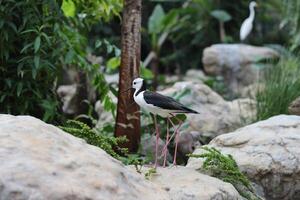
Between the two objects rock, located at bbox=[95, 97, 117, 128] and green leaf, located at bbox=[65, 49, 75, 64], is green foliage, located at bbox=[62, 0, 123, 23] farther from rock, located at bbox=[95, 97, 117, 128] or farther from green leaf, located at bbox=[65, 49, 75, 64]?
rock, located at bbox=[95, 97, 117, 128]

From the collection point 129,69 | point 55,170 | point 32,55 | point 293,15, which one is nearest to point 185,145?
point 129,69

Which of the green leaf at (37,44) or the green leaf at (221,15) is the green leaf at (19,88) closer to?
the green leaf at (37,44)

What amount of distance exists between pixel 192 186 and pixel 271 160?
1.31 metres

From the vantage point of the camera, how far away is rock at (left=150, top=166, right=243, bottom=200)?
4.11m

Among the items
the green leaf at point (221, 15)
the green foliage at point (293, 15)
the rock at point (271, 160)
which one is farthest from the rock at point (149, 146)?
the green leaf at point (221, 15)

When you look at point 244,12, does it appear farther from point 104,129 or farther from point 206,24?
point 104,129

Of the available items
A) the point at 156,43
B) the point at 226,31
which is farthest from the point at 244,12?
the point at 156,43

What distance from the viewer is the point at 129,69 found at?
6262mm

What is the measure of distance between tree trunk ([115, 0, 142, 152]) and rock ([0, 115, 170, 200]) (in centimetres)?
247

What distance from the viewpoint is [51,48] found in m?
6.12

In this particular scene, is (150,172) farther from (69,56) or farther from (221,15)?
(221,15)

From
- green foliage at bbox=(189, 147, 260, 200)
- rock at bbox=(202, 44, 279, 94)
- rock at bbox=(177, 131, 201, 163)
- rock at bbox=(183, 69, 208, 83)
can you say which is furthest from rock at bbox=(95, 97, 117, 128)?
rock at bbox=(202, 44, 279, 94)

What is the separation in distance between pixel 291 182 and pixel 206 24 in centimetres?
1094

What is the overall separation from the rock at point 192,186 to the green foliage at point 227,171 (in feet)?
0.92
